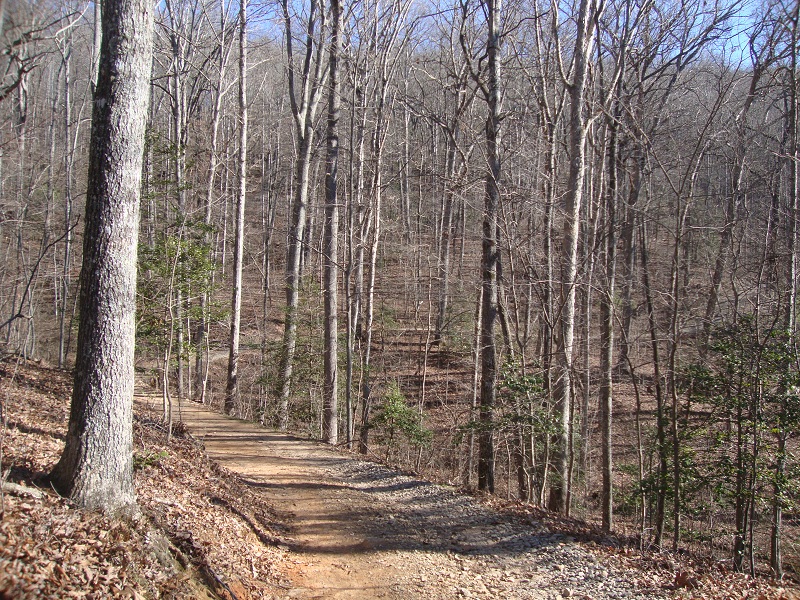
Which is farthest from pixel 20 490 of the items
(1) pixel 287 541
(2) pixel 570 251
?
(2) pixel 570 251

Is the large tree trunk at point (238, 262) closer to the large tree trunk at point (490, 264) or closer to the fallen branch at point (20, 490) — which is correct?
the large tree trunk at point (490, 264)

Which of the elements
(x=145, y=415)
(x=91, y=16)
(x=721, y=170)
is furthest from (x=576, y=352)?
(x=721, y=170)

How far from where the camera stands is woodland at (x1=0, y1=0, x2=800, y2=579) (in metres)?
8.73

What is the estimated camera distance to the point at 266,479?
925 centimetres

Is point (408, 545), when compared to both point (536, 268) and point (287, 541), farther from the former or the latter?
point (536, 268)

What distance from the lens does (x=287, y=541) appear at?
6793 millimetres

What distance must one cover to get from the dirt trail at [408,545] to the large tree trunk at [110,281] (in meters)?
2.23

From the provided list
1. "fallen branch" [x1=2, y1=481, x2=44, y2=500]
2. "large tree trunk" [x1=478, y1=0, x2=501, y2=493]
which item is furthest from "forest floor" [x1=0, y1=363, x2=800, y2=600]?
"large tree trunk" [x1=478, y1=0, x2=501, y2=493]

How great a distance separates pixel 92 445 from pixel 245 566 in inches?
82.0

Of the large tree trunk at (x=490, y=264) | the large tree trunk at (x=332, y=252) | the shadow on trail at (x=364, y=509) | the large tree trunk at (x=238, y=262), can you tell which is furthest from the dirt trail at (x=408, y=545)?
the large tree trunk at (x=238, y=262)

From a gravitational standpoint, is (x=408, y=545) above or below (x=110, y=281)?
below

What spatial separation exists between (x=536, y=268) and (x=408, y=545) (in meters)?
8.00

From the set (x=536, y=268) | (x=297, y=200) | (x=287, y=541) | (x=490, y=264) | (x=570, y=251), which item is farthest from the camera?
(x=297, y=200)

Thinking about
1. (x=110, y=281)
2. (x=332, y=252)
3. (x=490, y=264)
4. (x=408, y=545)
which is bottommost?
(x=408, y=545)
